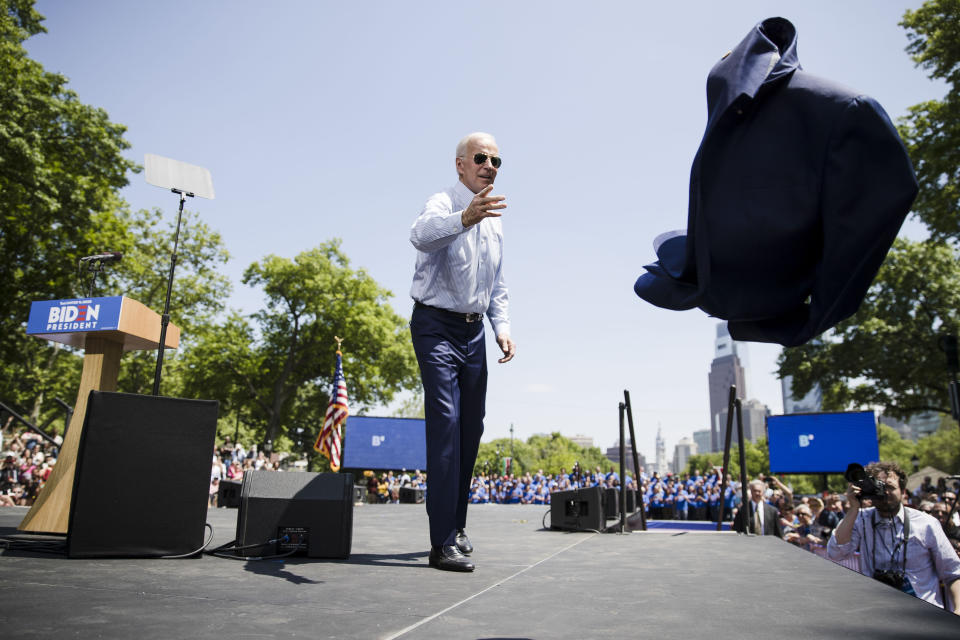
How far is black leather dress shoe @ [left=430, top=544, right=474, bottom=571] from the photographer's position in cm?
261

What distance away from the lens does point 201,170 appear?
550cm

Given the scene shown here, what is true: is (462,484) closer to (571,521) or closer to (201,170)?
(571,521)

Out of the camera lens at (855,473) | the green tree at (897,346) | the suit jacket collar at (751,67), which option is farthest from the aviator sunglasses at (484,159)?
the green tree at (897,346)

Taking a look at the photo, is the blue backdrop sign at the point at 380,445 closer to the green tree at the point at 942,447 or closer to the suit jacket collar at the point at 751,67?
the suit jacket collar at the point at 751,67

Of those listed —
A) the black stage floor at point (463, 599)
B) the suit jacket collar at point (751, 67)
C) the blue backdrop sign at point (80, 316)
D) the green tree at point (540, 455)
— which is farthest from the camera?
the green tree at point (540, 455)

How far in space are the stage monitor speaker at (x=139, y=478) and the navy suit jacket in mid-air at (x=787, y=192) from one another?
2564 mm

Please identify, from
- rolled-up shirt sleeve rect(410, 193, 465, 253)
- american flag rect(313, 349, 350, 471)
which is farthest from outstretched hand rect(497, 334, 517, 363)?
american flag rect(313, 349, 350, 471)

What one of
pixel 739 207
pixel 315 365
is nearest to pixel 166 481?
pixel 739 207

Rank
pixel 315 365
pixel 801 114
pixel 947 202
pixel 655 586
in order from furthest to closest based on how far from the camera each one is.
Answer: pixel 315 365 → pixel 947 202 → pixel 655 586 → pixel 801 114

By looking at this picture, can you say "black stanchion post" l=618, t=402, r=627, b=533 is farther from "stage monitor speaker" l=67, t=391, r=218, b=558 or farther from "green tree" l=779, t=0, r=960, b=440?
"green tree" l=779, t=0, r=960, b=440

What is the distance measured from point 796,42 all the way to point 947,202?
16307 millimetres

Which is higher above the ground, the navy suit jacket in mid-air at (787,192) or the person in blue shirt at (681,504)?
the navy suit jacket in mid-air at (787,192)

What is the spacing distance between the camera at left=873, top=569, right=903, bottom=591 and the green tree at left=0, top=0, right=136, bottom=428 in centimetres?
1917

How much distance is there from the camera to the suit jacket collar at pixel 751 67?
1382 millimetres
